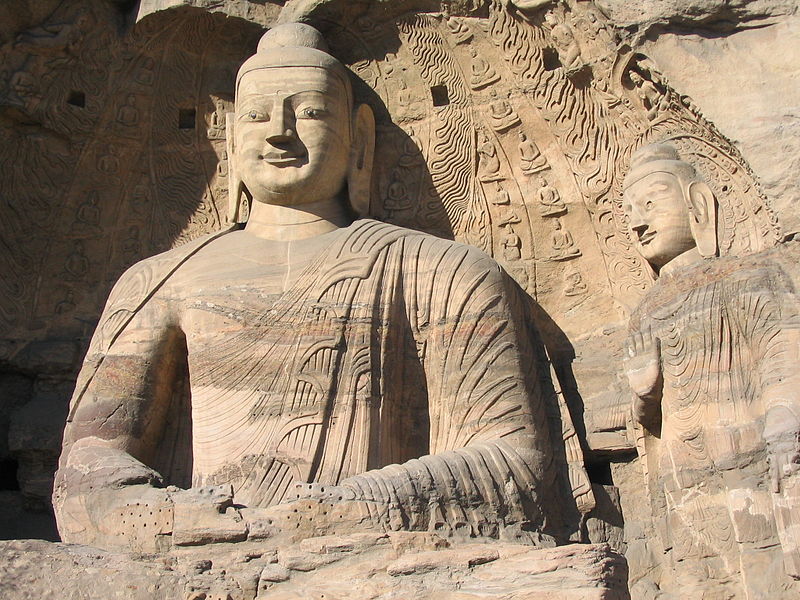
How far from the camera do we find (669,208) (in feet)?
24.1

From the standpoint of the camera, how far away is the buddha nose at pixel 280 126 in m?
7.73

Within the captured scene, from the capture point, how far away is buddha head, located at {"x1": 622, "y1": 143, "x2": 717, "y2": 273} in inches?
287

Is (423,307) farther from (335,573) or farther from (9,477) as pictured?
(9,477)

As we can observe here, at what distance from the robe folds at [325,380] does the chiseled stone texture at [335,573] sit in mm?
791

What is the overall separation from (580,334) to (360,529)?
7.87ft

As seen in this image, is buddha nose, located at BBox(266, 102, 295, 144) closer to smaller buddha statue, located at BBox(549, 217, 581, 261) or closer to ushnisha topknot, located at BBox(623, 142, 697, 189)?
smaller buddha statue, located at BBox(549, 217, 581, 261)

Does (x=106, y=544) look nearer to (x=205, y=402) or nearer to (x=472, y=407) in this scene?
(x=205, y=402)

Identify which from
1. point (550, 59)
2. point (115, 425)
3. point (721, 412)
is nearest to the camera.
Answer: point (721, 412)

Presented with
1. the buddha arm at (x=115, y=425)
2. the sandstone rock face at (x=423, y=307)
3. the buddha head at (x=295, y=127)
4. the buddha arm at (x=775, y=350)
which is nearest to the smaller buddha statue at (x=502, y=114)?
the sandstone rock face at (x=423, y=307)

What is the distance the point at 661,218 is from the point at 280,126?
225 centimetres

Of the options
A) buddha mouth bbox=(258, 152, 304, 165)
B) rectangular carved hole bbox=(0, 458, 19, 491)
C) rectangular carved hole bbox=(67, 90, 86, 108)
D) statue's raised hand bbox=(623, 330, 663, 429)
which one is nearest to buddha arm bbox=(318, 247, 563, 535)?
statue's raised hand bbox=(623, 330, 663, 429)

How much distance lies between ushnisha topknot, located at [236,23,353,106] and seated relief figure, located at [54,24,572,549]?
2 cm

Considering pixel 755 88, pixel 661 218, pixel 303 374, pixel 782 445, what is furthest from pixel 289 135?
pixel 782 445

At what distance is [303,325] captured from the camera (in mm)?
7211
